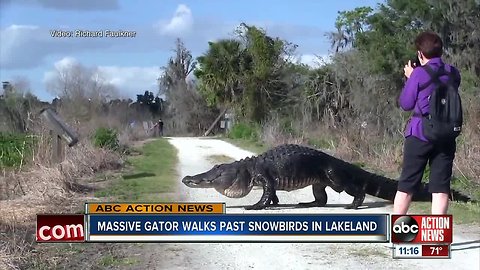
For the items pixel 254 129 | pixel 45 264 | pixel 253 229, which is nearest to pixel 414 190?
pixel 253 229

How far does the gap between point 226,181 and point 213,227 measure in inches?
159

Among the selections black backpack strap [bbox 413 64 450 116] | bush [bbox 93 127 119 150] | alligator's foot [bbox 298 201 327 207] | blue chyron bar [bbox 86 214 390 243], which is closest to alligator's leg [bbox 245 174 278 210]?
alligator's foot [bbox 298 201 327 207]

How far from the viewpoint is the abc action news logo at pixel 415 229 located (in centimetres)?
560

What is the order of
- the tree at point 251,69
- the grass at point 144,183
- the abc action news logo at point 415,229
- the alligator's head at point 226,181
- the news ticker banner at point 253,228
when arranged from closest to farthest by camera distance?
the abc action news logo at point 415,229 → the news ticker banner at point 253,228 → the alligator's head at point 226,181 → the grass at point 144,183 → the tree at point 251,69

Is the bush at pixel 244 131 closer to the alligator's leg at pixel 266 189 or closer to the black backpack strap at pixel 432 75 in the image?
the alligator's leg at pixel 266 189

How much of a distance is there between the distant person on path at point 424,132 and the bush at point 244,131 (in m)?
28.6

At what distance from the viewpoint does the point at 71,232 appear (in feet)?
20.0

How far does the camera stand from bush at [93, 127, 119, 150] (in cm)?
1983

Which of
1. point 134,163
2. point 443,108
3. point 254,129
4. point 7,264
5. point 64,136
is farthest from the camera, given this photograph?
point 254,129

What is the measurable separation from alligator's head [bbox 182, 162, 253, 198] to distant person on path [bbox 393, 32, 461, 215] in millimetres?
3905

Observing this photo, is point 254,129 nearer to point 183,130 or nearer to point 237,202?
point 183,130

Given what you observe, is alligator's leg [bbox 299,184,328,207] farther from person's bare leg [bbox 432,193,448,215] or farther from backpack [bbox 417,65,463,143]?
backpack [bbox 417,65,463,143]

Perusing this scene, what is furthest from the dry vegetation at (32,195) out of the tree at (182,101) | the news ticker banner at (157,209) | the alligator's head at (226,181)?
the tree at (182,101)

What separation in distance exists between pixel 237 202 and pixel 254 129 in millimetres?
26729
